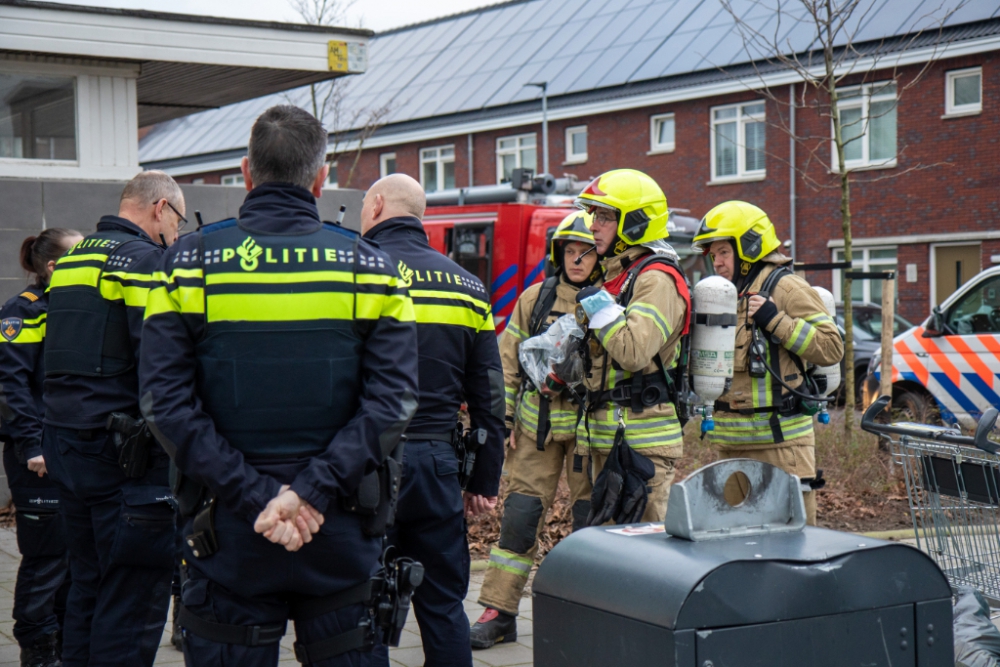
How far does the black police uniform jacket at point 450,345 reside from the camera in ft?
13.6

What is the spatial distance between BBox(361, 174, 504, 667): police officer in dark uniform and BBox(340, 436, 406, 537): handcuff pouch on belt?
1066 millimetres

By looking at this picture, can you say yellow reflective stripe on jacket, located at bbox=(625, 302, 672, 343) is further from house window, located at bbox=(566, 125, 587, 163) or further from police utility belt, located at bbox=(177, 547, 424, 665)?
house window, located at bbox=(566, 125, 587, 163)

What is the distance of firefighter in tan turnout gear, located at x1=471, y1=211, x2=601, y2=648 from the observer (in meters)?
5.05

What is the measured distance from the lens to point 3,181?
8.20m

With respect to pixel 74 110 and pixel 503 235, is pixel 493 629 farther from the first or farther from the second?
pixel 503 235

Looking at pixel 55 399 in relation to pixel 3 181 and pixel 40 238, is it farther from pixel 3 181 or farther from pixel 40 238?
pixel 3 181

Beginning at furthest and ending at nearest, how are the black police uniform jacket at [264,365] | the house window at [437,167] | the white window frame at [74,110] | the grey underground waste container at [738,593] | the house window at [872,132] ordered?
the house window at [437,167], the house window at [872,132], the white window frame at [74,110], the black police uniform jacket at [264,365], the grey underground waste container at [738,593]

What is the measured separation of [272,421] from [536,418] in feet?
8.06

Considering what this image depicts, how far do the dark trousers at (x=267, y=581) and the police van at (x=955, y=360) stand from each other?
9.03 meters

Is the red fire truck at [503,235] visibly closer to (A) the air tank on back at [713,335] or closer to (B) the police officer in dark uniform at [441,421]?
(A) the air tank on back at [713,335]

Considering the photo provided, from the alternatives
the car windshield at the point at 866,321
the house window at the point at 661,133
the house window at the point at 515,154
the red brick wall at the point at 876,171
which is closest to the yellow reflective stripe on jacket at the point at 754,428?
the car windshield at the point at 866,321

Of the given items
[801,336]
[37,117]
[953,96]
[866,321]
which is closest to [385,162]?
[953,96]

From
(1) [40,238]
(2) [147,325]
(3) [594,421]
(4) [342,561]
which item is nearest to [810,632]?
(4) [342,561]

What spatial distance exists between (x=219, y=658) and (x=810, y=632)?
1.46 meters
